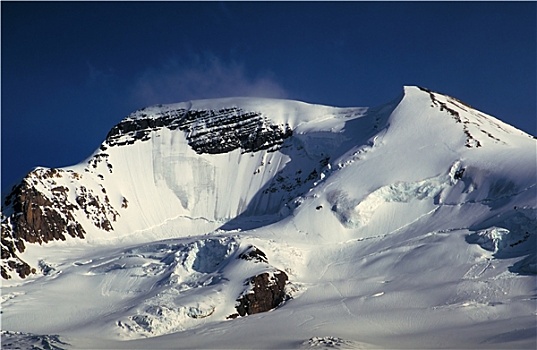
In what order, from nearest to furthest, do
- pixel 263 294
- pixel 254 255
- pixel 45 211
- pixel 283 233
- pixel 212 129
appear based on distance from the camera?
pixel 263 294, pixel 254 255, pixel 283 233, pixel 45 211, pixel 212 129

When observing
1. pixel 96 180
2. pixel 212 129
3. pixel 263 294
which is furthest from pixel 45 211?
pixel 263 294

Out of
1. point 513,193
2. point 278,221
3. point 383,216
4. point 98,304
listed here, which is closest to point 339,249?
point 383,216

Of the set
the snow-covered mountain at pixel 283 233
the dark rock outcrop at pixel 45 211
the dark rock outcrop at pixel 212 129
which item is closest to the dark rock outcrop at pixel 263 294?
the snow-covered mountain at pixel 283 233

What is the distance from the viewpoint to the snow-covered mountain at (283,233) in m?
51.5

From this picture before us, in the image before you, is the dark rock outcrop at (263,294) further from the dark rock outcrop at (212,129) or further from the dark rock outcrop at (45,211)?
the dark rock outcrop at (212,129)

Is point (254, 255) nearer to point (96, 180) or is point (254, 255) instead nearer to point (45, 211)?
point (45, 211)

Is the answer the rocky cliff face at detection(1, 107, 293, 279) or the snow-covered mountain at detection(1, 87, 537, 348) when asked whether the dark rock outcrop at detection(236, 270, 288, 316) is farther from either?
the rocky cliff face at detection(1, 107, 293, 279)

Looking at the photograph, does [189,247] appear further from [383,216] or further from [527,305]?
[527,305]

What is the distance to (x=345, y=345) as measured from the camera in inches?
1524

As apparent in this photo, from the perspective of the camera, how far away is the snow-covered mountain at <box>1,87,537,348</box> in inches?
2028

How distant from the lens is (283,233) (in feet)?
265

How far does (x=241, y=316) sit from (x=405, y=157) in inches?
1487

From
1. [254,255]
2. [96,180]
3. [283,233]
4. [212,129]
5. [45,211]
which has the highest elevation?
[212,129]

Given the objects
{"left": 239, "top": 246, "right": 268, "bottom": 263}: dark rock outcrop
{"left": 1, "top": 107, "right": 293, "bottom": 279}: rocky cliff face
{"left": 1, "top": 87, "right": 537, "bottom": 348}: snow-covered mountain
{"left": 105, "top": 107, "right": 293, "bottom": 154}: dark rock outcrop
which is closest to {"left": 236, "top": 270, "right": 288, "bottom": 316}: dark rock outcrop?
{"left": 1, "top": 87, "right": 537, "bottom": 348}: snow-covered mountain
